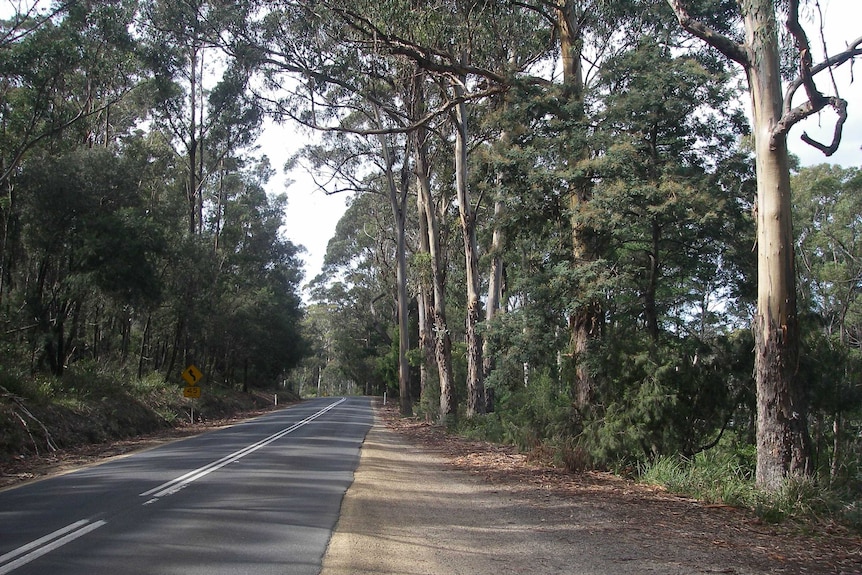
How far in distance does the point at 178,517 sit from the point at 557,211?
10079 millimetres

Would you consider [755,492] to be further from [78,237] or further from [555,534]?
[78,237]

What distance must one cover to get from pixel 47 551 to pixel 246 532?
1.91 metres

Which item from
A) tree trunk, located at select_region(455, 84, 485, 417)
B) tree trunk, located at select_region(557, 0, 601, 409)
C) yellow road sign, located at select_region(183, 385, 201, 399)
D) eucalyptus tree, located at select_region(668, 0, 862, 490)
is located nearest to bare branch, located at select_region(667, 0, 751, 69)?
eucalyptus tree, located at select_region(668, 0, 862, 490)

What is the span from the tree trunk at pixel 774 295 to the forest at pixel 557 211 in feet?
0.11

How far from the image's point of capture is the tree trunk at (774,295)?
976cm

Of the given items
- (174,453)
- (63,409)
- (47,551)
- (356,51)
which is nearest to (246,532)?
(47,551)

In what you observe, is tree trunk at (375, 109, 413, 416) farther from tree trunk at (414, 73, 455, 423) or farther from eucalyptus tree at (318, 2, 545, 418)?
eucalyptus tree at (318, 2, 545, 418)

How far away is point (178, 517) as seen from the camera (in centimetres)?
829

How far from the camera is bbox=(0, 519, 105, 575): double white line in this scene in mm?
6186

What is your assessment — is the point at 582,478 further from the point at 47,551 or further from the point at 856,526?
the point at 47,551

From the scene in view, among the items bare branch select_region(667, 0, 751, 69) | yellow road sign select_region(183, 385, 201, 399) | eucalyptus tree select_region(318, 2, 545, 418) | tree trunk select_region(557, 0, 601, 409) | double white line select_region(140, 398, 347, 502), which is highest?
eucalyptus tree select_region(318, 2, 545, 418)

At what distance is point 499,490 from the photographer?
11.2 metres

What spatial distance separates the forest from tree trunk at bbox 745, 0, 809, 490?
33mm

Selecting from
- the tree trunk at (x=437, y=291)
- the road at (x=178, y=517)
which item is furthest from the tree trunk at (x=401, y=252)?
the road at (x=178, y=517)
